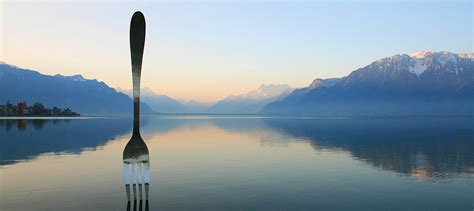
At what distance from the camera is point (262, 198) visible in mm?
24000

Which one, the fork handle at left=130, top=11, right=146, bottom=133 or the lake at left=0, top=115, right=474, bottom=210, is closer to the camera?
the fork handle at left=130, top=11, right=146, bottom=133

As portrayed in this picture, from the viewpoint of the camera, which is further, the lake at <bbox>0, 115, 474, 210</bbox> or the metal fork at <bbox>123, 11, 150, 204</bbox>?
the lake at <bbox>0, 115, 474, 210</bbox>

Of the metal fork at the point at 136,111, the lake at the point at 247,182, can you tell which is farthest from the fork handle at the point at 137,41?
the lake at the point at 247,182

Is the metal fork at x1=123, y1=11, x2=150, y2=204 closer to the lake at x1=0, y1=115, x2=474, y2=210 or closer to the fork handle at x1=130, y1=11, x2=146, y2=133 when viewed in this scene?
the fork handle at x1=130, y1=11, x2=146, y2=133

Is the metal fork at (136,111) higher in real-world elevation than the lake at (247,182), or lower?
higher

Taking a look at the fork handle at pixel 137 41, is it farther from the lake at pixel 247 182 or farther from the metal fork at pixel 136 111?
the lake at pixel 247 182

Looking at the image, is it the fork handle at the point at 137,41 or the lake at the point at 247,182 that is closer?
the fork handle at the point at 137,41

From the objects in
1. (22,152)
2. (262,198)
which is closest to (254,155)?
(262,198)

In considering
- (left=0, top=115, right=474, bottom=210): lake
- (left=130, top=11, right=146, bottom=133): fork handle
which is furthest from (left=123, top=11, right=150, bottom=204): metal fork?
(left=0, top=115, right=474, bottom=210): lake

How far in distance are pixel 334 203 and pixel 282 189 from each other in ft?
15.6

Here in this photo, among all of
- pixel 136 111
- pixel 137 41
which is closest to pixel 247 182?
pixel 136 111

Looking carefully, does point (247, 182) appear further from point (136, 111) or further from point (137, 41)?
point (137, 41)

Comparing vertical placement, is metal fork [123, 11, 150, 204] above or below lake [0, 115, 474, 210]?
above

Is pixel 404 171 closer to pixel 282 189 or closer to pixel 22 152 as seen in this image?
pixel 282 189
